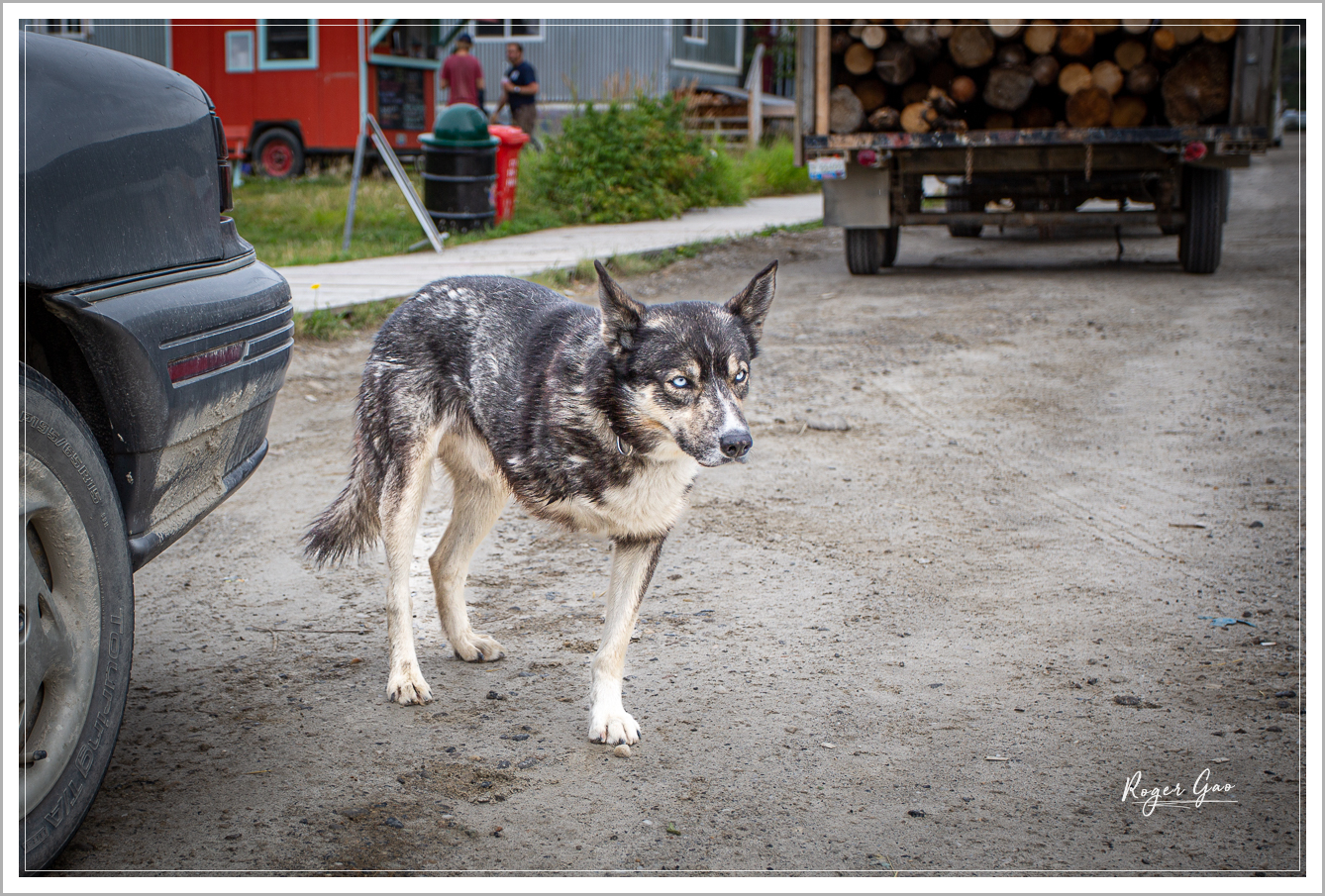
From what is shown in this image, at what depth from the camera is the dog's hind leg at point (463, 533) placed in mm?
3562

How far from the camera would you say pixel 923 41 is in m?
11.0

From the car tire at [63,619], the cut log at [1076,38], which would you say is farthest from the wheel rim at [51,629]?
the cut log at [1076,38]

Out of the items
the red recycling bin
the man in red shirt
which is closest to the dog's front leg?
the red recycling bin

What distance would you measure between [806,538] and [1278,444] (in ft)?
9.65

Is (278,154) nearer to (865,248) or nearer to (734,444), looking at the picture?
(865,248)

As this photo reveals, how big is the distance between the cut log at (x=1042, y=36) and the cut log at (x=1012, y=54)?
0.11m

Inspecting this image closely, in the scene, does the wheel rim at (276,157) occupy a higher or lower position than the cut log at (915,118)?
higher

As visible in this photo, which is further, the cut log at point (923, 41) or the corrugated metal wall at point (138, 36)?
the corrugated metal wall at point (138, 36)

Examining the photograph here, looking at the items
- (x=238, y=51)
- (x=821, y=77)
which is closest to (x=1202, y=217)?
(x=821, y=77)

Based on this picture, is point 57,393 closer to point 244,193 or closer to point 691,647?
point 691,647

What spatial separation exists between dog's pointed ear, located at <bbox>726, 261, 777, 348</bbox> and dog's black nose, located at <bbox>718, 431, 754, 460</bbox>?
1.70ft

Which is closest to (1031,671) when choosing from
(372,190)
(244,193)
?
(372,190)

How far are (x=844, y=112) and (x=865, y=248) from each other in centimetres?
141

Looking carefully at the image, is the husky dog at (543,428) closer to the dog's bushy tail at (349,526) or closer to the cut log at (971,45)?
the dog's bushy tail at (349,526)
